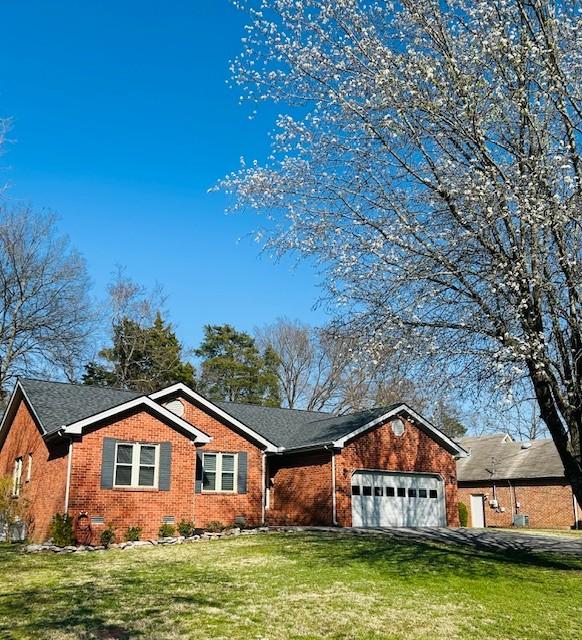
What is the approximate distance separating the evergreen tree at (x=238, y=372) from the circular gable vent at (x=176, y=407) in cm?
2113

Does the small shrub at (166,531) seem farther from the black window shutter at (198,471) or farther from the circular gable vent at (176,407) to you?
the circular gable vent at (176,407)

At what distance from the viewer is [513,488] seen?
3262 cm

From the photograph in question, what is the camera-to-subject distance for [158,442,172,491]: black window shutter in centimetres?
1855

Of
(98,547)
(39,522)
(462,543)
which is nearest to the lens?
(98,547)

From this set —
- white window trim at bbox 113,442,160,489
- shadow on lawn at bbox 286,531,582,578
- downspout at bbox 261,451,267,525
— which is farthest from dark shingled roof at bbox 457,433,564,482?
white window trim at bbox 113,442,160,489

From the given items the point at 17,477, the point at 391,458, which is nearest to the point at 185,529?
the point at 17,477

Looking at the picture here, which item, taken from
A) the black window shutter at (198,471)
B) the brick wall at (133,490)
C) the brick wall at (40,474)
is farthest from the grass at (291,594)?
the black window shutter at (198,471)

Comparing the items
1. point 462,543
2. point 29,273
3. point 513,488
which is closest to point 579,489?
point 462,543

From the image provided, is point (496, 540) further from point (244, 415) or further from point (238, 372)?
point (238, 372)

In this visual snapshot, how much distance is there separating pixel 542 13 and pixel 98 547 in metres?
13.9

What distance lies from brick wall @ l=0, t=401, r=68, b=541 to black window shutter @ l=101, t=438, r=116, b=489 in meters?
0.98

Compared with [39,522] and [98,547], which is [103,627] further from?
[39,522]

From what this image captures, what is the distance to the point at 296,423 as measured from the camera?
88.5 feet

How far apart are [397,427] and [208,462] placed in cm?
688
